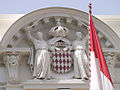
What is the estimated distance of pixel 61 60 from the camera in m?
15.2

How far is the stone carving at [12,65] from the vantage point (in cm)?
1502

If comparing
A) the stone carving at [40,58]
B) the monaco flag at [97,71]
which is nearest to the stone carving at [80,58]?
the stone carving at [40,58]

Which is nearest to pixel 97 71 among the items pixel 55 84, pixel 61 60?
pixel 55 84

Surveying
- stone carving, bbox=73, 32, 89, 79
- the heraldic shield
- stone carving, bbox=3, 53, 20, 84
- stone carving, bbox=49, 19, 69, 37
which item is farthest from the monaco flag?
stone carving, bbox=3, 53, 20, 84

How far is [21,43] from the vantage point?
15.5 m

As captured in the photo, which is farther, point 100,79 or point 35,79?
point 35,79

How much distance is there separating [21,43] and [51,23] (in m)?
0.94

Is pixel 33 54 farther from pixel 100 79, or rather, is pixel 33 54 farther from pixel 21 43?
pixel 100 79

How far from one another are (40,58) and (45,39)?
2.35 feet

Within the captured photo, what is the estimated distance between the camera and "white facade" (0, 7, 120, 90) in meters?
14.9

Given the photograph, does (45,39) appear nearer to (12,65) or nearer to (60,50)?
(60,50)

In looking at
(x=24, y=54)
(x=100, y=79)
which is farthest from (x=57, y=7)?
(x=100, y=79)

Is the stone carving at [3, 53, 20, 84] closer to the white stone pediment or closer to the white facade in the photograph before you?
the white facade

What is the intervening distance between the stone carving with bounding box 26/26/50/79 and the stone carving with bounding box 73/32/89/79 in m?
0.71
